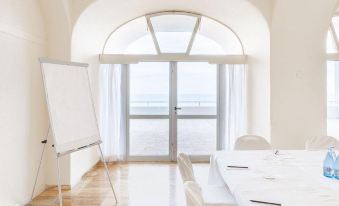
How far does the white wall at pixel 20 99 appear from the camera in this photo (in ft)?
10.8

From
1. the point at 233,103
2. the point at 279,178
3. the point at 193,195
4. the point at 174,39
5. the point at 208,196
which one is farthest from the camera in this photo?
the point at 174,39

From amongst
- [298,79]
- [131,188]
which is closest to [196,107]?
[298,79]

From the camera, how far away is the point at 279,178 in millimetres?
2354

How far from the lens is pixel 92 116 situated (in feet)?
13.3

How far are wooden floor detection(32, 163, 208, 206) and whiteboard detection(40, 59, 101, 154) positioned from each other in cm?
73

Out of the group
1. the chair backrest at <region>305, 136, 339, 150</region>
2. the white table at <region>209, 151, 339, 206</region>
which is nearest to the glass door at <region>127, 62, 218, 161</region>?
the chair backrest at <region>305, 136, 339, 150</region>

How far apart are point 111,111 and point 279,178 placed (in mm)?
4075

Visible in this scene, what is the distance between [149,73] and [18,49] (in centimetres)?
288

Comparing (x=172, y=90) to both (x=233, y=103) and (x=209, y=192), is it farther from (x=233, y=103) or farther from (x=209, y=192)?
(x=209, y=192)

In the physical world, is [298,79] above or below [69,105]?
above

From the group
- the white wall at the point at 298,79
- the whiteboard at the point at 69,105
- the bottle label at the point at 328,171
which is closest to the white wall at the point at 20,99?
the whiteboard at the point at 69,105

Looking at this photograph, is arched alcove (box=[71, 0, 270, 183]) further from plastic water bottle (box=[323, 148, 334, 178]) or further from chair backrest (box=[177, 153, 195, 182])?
chair backrest (box=[177, 153, 195, 182])

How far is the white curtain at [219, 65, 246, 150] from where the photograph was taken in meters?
5.87

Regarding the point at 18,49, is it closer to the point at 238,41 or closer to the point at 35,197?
the point at 35,197
